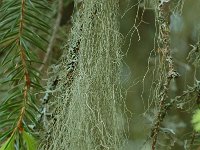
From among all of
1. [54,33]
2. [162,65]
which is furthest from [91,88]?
[54,33]

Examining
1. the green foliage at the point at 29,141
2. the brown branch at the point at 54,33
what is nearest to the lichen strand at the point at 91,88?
the green foliage at the point at 29,141

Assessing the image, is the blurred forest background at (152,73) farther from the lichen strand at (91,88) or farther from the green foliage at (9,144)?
the green foliage at (9,144)

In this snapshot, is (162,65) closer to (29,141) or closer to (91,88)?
(91,88)

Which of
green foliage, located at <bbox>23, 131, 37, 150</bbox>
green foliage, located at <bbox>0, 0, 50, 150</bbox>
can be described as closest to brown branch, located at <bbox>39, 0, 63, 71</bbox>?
green foliage, located at <bbox>0, 0, 50, 150</bbox>

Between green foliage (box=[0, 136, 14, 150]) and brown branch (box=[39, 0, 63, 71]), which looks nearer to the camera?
green foliage (box=[0, 136, 14, 150])

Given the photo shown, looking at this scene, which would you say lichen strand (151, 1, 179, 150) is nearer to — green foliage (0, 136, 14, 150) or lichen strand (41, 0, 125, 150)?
lichen strand (41, 0, 125, 150)

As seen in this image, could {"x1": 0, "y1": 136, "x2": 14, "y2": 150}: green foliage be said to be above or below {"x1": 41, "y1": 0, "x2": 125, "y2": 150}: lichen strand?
below

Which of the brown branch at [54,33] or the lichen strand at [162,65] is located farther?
the brown branch at [54,33]
